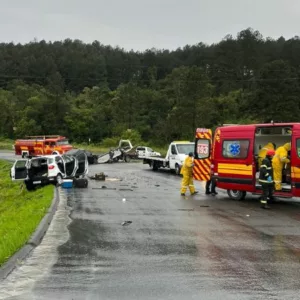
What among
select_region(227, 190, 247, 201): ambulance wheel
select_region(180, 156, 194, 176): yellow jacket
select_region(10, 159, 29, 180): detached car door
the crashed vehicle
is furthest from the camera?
select_region(10, 159, 29, 180): detached car door

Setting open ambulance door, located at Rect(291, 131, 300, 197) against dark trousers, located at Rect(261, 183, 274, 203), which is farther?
dark trousers, located at Rect(261, 183, 274, 203)

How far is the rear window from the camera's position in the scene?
15.6 m

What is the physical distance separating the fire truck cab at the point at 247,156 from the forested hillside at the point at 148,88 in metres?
37.0

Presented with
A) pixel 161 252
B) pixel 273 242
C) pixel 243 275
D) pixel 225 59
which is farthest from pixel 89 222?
pixel 225 59

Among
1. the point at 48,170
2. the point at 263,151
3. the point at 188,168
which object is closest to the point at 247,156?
the point at 263,151

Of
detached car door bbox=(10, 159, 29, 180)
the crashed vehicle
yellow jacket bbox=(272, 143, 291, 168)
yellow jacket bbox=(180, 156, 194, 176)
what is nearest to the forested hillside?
the crashed vehicle

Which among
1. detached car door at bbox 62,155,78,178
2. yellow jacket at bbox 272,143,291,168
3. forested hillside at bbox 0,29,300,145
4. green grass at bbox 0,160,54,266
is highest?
forested hillside at bbox 0,29,300,145

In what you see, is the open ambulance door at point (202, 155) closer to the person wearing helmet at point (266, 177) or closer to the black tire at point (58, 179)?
the person wearing helmet at point (266, 177)

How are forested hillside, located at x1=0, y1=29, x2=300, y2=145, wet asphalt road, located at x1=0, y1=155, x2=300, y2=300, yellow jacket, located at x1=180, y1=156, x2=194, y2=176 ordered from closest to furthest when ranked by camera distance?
1. wet asphalt road, located at x1=0, y1=155, x2=300, y2=300
2. yellow jacket, located at x1=180, y1=156, x2=194, y2=176
3. forested hillside, located at x1=0, y1=29, x2=300, y2=145

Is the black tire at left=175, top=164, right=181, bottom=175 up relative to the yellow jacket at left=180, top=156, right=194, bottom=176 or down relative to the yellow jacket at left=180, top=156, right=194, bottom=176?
down

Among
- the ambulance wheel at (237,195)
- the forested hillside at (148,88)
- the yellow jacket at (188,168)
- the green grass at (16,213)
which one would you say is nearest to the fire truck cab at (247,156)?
the ambulance wheel at (237,195)

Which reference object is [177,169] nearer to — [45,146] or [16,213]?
[16,213]

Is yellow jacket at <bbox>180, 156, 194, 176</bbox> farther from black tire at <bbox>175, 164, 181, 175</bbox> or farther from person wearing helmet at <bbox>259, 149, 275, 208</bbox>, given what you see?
black tire at <bbox>175, 164, 181, 175</bbox>

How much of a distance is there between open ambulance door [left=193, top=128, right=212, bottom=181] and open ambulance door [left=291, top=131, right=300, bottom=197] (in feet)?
14.4
